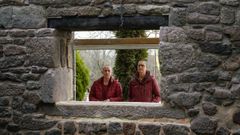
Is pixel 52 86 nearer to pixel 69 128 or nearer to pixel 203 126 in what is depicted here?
pixel 69 128

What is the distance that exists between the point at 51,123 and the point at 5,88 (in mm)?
613

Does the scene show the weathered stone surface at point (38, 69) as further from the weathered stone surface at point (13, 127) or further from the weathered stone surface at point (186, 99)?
the weathered stone surface at point (186, 99)

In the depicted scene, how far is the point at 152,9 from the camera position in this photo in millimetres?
3896

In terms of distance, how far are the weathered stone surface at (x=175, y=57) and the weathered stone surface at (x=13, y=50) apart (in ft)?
4.65

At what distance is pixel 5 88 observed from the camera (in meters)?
4.21

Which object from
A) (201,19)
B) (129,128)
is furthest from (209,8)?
(129,128)

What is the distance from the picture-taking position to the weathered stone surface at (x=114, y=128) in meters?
3.98

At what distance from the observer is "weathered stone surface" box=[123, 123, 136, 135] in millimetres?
3953

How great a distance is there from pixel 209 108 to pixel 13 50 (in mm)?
2051

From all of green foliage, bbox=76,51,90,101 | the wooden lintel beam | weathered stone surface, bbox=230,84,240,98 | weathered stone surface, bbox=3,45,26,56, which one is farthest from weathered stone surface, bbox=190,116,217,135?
green foliage, bbox=76,51,90,101

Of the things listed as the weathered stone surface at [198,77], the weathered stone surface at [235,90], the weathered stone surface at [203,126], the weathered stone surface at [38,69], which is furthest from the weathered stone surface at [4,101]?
the weathered stone surface at [235,90]

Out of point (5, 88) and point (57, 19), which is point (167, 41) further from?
point (5, 88)

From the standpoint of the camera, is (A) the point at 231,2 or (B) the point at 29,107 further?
(B) the point at 29,107

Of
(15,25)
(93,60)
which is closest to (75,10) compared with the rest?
(15,25)
